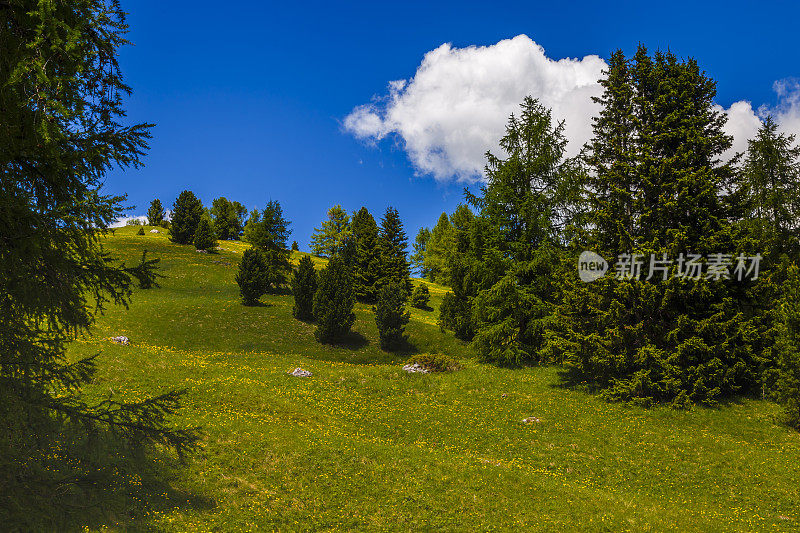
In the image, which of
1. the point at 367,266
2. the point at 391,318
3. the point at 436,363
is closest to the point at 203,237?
the point at 367,266

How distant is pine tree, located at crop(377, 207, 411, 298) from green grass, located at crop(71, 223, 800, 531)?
2761cm

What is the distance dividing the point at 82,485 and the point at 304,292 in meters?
30.0

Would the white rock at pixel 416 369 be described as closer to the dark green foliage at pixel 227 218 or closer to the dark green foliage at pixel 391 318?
the dark green foliage at pixel 391 318

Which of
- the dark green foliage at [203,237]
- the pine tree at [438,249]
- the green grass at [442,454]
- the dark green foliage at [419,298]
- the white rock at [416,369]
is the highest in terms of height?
the pine tree at [438,249]

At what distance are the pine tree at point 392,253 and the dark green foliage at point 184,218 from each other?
1243 inches

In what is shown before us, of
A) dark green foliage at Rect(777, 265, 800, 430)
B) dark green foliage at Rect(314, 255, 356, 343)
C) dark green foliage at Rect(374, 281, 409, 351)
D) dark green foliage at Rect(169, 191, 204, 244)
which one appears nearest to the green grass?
dark green foliage at Rect(777, 265, 800, 430)

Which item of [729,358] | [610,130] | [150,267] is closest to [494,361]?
[729,358]

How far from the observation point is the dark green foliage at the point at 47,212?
21.6 ft

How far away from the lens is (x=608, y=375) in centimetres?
2331

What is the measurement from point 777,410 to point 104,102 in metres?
27.4

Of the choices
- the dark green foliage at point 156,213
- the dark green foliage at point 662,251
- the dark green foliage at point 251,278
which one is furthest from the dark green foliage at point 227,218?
the dark green foliage at point 662,251

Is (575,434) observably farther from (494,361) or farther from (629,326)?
(494,361)

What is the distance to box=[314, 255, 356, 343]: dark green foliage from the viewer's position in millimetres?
34312

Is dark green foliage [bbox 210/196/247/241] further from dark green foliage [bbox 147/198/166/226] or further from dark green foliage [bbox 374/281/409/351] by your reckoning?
dark green foliage [bbox 374/281/409/351]
